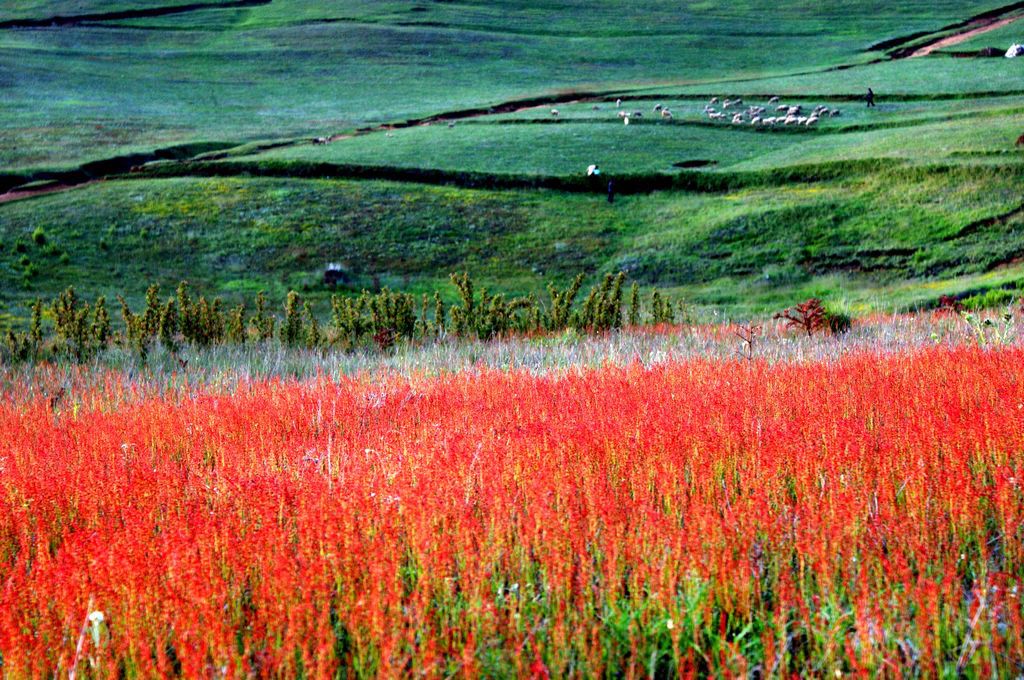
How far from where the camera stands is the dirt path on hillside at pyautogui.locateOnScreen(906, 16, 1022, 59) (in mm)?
77875

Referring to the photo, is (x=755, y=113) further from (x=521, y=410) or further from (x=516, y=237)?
(x=521, y=410)

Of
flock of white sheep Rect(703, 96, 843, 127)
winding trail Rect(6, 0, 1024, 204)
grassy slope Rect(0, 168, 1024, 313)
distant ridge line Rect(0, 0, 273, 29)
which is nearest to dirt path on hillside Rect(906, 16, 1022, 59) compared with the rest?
winding trail Rect(6, 0, 1024, 204)

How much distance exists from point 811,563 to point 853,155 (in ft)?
135

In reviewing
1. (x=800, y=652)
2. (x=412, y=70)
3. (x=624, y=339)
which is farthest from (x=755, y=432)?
(x=412, y=70)

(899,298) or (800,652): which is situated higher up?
(800,652)

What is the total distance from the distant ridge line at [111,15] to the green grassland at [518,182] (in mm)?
17756

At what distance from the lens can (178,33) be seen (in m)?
95.2

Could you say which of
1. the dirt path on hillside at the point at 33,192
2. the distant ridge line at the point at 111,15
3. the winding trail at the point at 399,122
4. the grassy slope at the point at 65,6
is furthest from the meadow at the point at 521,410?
the grassy slope at the point at 65,6

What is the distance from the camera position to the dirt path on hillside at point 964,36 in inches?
3066

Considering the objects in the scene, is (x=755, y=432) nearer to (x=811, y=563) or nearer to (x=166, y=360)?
(x=811, y=563)

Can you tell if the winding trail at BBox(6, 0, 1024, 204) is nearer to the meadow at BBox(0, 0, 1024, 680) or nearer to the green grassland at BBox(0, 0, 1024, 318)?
the meadow at BBox(0, 0, 1024, 680)

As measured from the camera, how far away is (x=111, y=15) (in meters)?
99.9

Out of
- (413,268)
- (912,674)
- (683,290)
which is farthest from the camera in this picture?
(413,268)

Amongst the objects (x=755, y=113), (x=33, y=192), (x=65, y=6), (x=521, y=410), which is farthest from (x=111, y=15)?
(x=521, y=410)
